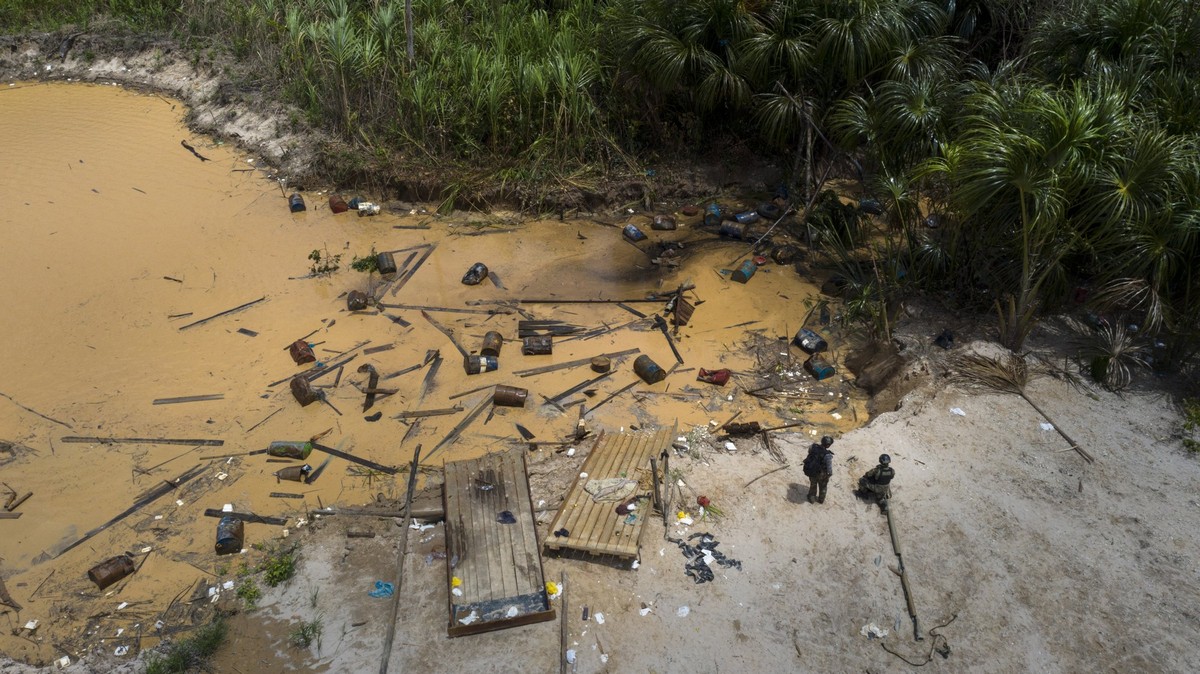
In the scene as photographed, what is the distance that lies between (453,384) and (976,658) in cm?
456

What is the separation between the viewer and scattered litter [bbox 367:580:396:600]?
198 inches

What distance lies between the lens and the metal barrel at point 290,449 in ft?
20.7

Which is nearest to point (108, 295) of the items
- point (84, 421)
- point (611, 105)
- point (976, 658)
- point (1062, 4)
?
point (84, 421)

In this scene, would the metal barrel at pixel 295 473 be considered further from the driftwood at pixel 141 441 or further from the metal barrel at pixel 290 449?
the driftwood at pixel 141 441

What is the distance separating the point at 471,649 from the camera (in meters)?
4.66

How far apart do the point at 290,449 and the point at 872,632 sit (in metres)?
4.44

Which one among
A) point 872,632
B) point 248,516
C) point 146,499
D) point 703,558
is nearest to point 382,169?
point 146,499

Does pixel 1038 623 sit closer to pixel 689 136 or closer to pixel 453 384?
pixel 453 384

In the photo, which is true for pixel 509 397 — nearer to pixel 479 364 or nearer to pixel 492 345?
pixel 479 364

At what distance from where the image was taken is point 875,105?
310 inches

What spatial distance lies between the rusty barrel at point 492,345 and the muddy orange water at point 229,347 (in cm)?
17

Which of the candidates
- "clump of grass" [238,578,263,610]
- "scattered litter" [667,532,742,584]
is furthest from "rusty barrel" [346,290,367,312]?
"scattered litter" [667,532,742,584]

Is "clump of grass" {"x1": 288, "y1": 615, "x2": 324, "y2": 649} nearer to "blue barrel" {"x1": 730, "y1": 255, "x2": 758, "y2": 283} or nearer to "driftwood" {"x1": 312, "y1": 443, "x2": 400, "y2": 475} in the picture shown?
"driftwood" {"x1": 312, "y1": 443, "x2": 400, "y2": 475}

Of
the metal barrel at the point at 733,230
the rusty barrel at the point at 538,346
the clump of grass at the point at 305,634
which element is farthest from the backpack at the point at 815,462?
the metal barrel at the point at 733,230
